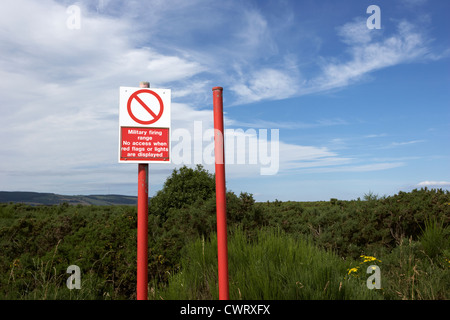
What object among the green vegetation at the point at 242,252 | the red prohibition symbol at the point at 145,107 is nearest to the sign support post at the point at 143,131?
the red prohibition symbol at the point at 145,107

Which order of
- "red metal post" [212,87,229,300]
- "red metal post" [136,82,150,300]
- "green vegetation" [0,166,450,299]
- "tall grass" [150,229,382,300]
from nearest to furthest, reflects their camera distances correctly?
"red metal post" [212,87,229,300] < "tall grass" [150,229,382,300] < "red metal post" [136,82,150,300] < "green vegetation" [0,166,450,299]

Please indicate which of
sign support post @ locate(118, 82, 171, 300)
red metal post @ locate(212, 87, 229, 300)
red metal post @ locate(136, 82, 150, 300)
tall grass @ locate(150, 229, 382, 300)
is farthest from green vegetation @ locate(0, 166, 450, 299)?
sign support post @ locate(118, 82, 171, 300)

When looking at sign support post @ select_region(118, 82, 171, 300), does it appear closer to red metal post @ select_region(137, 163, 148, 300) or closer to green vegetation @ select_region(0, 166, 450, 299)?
red metal post @ select_region(137, 163, 148, 300)

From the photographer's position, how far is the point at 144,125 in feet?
14.2

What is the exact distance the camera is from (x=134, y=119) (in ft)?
14.2

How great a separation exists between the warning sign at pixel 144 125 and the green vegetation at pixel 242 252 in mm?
1928

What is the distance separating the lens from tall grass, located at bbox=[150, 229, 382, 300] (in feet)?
14.0

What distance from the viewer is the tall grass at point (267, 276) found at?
425 centimetres

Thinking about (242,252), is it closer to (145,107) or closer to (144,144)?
(144,144)

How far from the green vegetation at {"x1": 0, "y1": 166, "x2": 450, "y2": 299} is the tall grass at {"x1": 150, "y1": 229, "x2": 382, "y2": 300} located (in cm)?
2

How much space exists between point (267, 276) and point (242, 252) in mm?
1063

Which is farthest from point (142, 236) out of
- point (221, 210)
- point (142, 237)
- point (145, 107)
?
point (145, 107)
